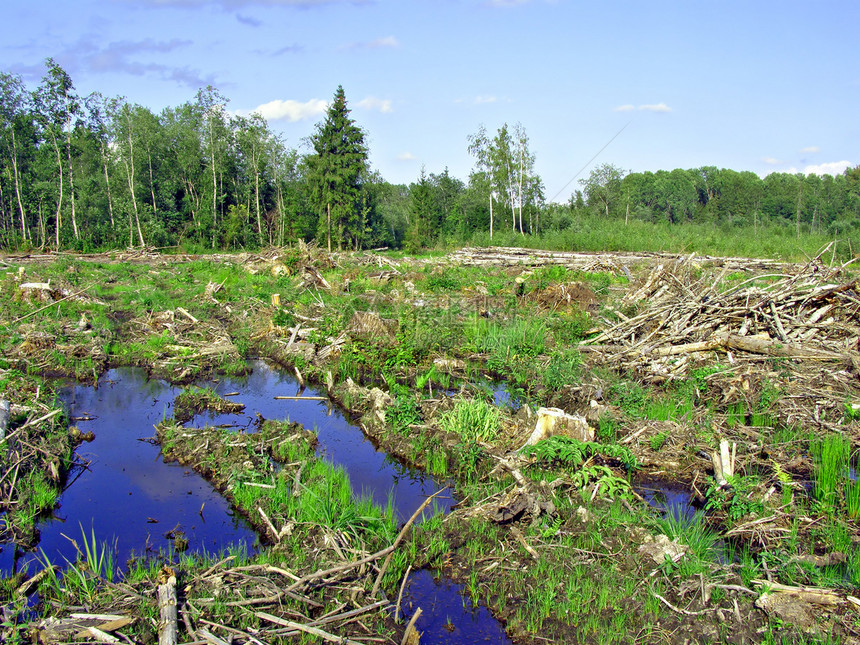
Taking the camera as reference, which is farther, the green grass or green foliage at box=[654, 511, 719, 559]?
the green grass

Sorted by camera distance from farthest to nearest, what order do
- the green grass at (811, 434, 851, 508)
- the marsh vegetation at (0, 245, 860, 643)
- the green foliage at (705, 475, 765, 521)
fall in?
the green grass at (811, 434, 851, 508) < the green foliage at (705, 475, 765, 521) < the marsh vegetation at (0, 245, 860, 643)

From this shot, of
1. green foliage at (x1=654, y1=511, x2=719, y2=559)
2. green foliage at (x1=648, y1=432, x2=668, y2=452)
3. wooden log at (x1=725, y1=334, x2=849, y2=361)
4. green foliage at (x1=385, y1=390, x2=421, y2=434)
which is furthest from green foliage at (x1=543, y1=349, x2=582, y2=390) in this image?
green foliage at (x1=654, y1=511, x2=719, y2=559)

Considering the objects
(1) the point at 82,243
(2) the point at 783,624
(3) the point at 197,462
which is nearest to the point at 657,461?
(2) the point at 783,624

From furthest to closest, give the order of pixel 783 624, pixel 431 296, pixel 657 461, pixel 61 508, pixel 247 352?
pixel 431 296, pixel 247 352, pixel 657 461, pixel 61 508, pixel 783 624

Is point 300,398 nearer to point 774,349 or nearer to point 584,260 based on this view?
point 774,349

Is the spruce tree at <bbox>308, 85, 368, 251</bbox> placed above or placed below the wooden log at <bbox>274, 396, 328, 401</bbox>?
above

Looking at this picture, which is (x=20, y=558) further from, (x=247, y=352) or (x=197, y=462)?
(x=247, y=352)

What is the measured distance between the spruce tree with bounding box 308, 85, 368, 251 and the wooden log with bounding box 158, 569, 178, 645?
3541 cm

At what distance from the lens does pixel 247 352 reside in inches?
518

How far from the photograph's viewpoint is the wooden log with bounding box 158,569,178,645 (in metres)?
3.87

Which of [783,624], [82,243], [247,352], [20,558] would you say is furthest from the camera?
[82,243]

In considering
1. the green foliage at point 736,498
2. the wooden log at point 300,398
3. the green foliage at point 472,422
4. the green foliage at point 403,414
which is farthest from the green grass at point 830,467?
the wooden log at point 300,398

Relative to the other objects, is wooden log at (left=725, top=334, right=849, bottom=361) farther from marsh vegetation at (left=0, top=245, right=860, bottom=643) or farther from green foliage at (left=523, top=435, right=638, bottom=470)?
green foliage at (left=523, top=435, right=638, bottom=470)

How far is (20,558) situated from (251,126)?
42.8 metres
